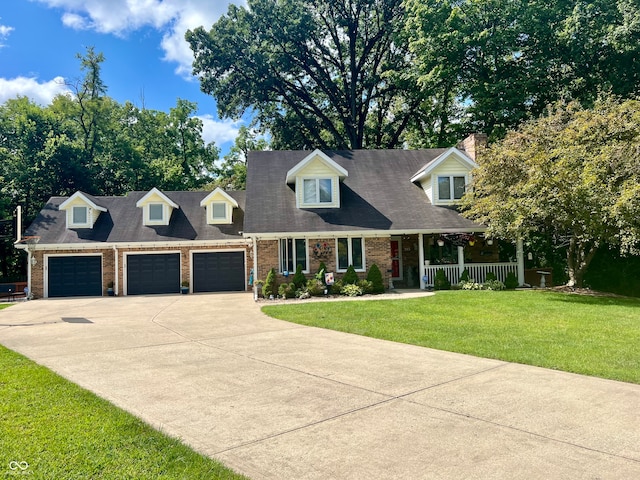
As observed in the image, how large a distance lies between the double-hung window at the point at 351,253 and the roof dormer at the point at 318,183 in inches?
77.3

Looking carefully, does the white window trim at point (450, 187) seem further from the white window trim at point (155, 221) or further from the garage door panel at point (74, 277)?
the garage door panel at point (74, 277)

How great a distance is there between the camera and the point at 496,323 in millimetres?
10320

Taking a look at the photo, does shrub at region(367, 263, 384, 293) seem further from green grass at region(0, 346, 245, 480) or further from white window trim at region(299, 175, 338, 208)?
green grass at region(0, 346, 245, 480)

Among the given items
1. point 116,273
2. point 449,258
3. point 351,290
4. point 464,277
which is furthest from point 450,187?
point 116,273

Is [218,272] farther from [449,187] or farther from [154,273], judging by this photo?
[449,187]

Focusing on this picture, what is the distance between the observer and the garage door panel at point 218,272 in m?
21.4

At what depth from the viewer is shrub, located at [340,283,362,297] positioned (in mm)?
17000

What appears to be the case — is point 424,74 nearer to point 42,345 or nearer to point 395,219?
point 395,219

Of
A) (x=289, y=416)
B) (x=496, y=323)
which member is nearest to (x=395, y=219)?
(x=496, y=323)

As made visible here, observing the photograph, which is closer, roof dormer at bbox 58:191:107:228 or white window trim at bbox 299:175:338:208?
white window trim at bbox 299:175:338:208

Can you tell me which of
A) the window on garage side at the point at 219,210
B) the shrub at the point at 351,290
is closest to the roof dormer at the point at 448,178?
the shrub at the point at 351,290

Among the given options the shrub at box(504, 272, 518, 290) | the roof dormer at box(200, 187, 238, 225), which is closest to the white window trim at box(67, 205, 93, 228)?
the roof dormer at box(200, 187, 238, 225)

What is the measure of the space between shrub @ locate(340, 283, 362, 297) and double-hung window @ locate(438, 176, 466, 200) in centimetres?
637

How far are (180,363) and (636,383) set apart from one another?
6.69 metres
